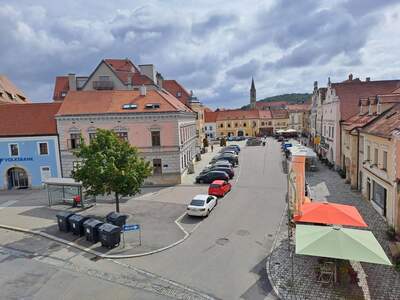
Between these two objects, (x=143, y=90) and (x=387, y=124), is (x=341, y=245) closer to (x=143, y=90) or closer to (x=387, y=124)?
(x=387, y=124)

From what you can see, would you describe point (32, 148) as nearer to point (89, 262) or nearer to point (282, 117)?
point (89, 262)

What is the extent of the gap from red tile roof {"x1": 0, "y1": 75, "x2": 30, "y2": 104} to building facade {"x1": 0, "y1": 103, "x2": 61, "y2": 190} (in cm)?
1126

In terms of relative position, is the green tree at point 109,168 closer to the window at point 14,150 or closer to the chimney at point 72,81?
the window at point 14,150

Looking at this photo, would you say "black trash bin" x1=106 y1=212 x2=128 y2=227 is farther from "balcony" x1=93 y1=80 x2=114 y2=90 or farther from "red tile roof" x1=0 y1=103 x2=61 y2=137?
"balcony" x1=93 y1=80 x2=114 y2=90

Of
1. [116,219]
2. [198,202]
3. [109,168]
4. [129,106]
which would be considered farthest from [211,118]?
[116,219]

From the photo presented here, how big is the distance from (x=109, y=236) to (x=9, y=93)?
39.0m

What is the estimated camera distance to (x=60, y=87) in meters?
51.0

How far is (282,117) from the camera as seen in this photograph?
3607 inches

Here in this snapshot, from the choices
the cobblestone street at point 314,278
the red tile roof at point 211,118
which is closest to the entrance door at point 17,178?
the cobblestone street at point 314,278

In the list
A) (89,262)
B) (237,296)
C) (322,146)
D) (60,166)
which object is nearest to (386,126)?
(237,296)

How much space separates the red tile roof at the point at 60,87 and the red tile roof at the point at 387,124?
149 ft

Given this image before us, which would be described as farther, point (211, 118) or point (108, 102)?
point (211, 118)

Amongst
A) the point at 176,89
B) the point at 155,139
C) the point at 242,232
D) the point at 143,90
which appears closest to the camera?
the point at 242,232

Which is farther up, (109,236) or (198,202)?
(198,202)
